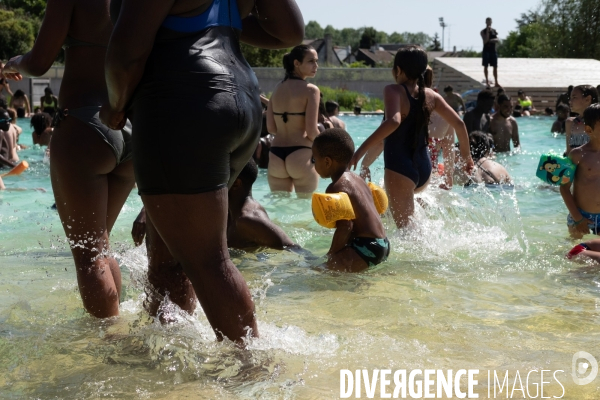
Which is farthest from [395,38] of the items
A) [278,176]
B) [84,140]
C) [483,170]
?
[84,140]

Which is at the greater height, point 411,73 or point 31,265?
point 411,73

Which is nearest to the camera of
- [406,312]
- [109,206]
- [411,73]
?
[109,206]

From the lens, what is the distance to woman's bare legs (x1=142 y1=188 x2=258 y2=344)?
264cm

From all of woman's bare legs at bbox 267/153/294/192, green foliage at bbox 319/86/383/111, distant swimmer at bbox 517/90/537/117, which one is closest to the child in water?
woman's bare legs at bbox 267/153/294/192

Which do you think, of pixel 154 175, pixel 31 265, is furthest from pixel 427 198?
pixel 154 175

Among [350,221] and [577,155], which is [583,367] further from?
[577,155]

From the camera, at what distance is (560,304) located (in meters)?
4.30

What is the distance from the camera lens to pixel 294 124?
860 centimetres

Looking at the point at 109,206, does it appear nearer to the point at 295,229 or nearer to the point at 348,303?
the point at 348,303

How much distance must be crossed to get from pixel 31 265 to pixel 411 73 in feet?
10.8

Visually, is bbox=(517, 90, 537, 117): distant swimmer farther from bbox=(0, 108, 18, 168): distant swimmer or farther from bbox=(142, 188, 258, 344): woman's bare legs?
bbox=(142, 188, 258, 344): woman's bare legs

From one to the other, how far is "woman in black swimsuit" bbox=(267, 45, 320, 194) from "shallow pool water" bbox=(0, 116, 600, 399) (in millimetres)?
2054

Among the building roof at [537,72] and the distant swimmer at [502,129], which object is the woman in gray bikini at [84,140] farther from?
the building roof at [537,72]

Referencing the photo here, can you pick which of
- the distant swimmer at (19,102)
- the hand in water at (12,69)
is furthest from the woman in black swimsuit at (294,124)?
the distant swimmer at (19,102)
